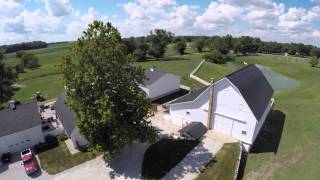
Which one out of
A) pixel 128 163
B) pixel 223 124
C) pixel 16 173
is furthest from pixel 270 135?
pixel 16 173

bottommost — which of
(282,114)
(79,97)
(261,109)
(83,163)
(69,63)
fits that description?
(83,163)

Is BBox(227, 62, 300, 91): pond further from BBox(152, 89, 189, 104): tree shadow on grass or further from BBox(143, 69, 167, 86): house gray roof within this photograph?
BBox(143, 69, 167, 86): house gray roof

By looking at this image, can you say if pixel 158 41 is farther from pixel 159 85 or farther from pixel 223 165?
pixel 223 165

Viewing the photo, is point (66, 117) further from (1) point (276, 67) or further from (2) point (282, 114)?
(1) point (276, 67)

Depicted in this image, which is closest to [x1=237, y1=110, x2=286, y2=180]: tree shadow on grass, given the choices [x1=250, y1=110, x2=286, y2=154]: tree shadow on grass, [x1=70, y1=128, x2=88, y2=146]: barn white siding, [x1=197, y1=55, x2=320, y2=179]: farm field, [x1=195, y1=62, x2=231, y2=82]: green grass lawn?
[x1=250, y1=110, x2=286, y2=154]: tree shadow on grass

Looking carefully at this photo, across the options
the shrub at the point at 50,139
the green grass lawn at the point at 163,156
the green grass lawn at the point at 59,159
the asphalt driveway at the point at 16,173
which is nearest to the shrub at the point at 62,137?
the shrub at the point at 50,139

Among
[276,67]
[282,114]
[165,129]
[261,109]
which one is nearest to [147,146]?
[165,129]
